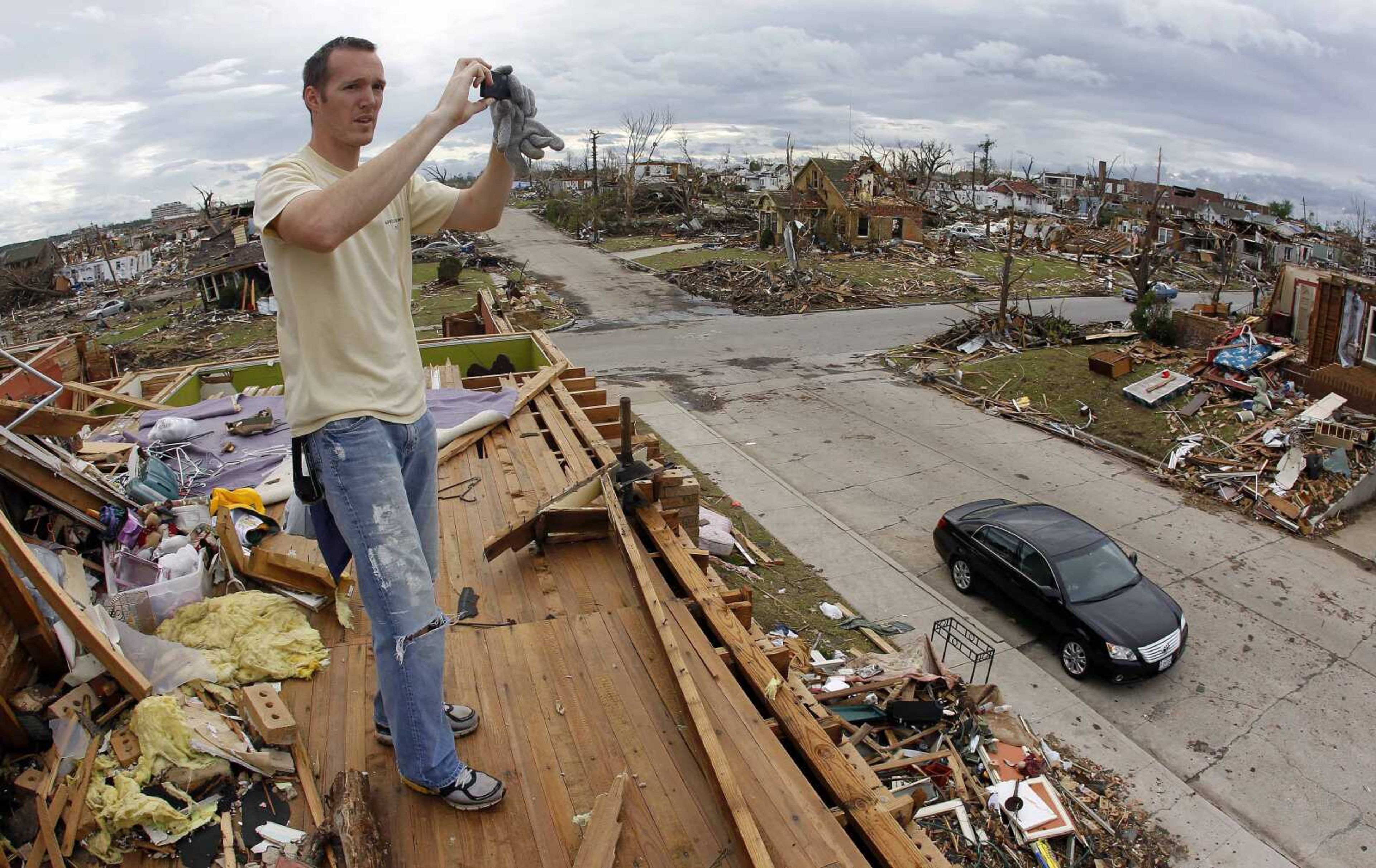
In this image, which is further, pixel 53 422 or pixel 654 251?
pixel 654 251

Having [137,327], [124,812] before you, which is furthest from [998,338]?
[137,327]

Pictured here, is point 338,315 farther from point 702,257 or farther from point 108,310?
point 108,310

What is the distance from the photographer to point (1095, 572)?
35.7 feet

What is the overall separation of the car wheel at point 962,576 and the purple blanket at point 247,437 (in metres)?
7.49

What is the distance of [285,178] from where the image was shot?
8.25 feet

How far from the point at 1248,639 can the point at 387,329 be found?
12.7m

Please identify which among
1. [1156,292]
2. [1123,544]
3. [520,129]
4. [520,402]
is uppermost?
[520,129]

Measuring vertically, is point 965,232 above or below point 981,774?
above

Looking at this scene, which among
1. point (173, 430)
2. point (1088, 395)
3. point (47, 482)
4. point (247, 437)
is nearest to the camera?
point (47, 482)

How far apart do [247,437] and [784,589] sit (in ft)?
24.5

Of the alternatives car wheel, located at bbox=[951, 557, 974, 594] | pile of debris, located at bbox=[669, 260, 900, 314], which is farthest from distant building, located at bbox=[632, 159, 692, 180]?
car wheel, located at bbox=[951, 557, 974, 594]

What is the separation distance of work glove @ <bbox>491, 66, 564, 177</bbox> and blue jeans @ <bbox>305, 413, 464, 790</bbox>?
1.15 metres

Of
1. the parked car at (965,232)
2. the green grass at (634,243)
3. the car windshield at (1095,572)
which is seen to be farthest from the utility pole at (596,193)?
the car windshield at (1095,572)

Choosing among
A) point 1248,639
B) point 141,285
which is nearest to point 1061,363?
point 1248,639
